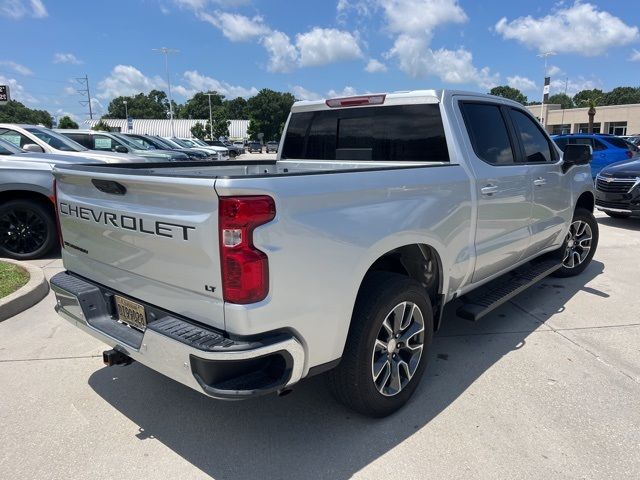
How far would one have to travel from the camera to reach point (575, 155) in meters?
4.84

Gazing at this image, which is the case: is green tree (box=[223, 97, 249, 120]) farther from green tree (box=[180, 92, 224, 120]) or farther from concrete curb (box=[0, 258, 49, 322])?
concrete curb (box=[0, 258, 49, 322])

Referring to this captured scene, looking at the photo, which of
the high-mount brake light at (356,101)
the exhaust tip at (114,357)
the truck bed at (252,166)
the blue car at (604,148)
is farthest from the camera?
the blue car at (604,148)

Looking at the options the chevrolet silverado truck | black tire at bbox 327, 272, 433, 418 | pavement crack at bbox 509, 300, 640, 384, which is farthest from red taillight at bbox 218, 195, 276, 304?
pavement crack at bbox 509, 300, 640, 384

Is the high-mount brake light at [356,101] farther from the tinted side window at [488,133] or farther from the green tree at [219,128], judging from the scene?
the green tree at [219,128]

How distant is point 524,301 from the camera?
5.13 metres

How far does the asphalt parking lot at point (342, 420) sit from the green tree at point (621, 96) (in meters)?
126

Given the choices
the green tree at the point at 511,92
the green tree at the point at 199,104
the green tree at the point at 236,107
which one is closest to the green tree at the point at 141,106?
the green tree at the point at 199,104

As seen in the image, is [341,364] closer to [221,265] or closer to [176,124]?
[221,265]

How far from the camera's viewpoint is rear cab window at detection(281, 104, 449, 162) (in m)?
3.57

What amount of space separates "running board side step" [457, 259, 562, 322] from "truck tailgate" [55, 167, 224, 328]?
7.20 ft

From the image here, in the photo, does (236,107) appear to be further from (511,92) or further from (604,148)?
(604,148)

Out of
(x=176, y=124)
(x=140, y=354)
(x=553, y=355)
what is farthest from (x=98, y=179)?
(x=176, y=124)

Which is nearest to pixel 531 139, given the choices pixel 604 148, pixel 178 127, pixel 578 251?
pixel 578 251

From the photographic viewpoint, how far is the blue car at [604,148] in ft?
46.8
